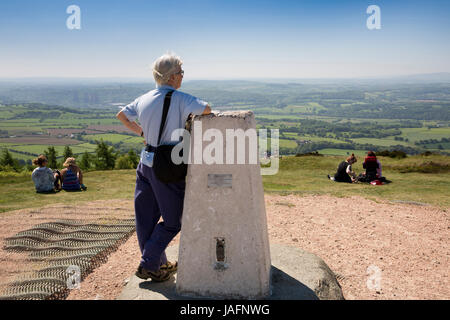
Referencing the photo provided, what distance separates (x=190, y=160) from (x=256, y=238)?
3.86 feet

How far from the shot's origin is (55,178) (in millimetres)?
12148

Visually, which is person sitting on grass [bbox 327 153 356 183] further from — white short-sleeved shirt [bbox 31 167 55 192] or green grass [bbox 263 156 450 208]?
white short-sleeved shirt [bbox 31 167 55 192]

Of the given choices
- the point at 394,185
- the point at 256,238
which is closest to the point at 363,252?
the point at 256,238

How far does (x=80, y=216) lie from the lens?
334 inches

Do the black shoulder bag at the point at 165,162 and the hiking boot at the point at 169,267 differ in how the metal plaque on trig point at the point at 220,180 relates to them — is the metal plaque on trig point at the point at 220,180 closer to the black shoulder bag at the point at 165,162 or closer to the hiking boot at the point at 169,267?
the black shoulder bag at the point at 165,162

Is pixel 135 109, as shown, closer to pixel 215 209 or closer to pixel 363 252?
pixel 215 209

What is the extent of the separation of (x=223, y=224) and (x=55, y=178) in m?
10.2

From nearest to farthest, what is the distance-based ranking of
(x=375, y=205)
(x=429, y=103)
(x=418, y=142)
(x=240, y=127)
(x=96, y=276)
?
(x=240, y=127), (x=96, y=276), (x=375, y=205), (x=418, y=142), (x=429, y=103)

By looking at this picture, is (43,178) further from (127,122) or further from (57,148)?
(57,148)

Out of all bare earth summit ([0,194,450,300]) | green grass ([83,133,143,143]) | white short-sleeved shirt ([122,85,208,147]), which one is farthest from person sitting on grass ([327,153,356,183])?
green grass ([83,133,143,143])

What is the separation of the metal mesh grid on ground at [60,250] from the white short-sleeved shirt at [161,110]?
2748 millimetres

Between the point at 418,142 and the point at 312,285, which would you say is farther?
the point at 418,142

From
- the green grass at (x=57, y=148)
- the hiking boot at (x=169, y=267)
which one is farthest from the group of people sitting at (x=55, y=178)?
the green grass at (x=57, y=148)

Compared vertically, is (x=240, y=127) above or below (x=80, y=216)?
above
